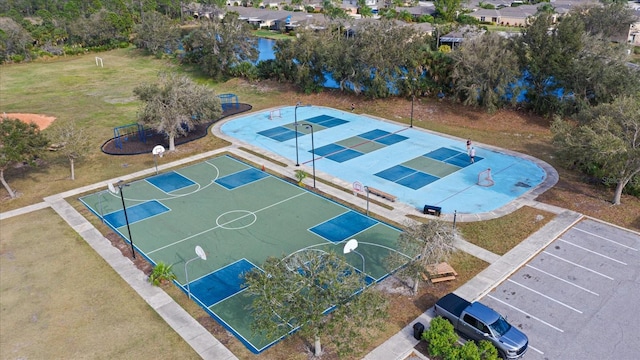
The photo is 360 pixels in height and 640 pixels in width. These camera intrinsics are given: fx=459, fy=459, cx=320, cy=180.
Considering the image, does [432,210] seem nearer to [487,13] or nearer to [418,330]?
[418,330]

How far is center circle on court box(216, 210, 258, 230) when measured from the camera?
1061 inches

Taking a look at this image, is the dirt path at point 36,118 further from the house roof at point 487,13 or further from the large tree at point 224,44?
the house roof at point 487,13

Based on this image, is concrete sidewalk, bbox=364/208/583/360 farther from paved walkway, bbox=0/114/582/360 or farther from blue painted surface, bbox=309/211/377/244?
blue painted surface, bbox=309/211/377/244

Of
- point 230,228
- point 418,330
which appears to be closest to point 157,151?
point 230,228

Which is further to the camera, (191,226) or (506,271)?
(191,226)

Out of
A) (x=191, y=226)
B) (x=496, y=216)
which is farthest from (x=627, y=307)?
(x=191, y=226)

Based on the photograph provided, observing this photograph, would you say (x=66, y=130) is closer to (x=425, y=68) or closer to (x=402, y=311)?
(x=402, y=311)

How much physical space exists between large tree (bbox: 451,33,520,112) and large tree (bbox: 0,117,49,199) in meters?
35.9

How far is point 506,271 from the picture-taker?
22062mm

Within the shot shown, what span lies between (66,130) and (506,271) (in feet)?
99.4

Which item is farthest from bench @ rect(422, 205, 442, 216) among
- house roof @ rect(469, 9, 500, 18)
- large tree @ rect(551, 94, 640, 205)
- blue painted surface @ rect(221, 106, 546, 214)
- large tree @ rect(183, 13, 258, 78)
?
house roof @ rect(469, 9, 500, 18)

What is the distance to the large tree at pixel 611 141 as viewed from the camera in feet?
82.0

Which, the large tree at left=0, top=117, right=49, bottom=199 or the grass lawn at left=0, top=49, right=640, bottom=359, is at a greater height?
the large tree at left=0, top=117, right=49, bottom=199

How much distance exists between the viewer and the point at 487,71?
43.1m
